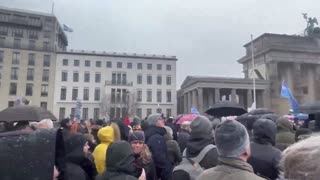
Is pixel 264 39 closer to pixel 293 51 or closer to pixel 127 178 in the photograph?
pixel 293 51

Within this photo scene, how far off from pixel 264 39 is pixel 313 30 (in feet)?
37.9

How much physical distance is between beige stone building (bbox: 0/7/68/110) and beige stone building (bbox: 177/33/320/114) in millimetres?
28448

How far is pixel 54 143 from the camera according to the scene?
2383 millimetres

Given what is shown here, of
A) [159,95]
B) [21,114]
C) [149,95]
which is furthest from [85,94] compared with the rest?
[21,114]

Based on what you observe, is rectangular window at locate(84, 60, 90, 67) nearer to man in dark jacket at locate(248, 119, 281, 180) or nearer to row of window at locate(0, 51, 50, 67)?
row of window at locate(0, 51, 50, 67)

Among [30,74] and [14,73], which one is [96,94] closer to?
[30,74]

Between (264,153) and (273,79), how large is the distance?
62.5 m

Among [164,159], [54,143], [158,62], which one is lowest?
[164,159]

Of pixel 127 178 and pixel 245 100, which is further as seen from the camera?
pixel 245 100

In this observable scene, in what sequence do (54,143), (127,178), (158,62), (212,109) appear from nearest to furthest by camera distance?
(54,143) < (127,178) < (212,109) < (158,62)

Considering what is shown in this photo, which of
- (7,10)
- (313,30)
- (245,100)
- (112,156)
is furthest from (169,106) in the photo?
(112,156)

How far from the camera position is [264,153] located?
4309 mm

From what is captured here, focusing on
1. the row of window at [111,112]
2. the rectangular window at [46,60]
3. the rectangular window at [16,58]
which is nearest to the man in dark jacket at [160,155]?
the row of window at [111,112]

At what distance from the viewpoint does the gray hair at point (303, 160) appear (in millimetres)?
1471
